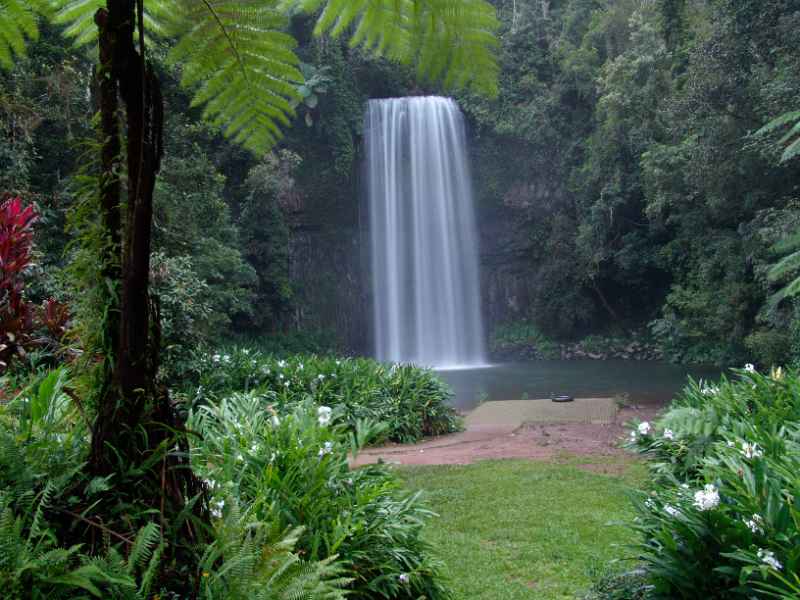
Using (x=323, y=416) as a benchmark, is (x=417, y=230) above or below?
above

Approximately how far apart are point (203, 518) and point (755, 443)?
2.69m

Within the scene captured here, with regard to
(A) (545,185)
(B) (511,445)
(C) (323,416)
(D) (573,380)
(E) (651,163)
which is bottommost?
(D) (573,380)

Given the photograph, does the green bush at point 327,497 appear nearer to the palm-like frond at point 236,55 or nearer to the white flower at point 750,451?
the palm-like frond at point 236,55

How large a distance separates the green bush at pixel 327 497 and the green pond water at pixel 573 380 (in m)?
10.9

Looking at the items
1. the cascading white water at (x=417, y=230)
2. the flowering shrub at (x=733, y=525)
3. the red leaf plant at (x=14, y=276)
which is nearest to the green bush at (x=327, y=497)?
the flowering shrub at (x=733, y=525)

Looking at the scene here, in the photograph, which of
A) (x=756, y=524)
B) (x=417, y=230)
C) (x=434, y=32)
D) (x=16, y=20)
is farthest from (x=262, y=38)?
(x=417, y=230)

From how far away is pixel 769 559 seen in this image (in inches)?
93.6

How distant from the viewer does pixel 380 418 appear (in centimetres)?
971

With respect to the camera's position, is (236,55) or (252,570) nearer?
(252,570)

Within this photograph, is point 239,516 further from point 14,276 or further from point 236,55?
point 14,276

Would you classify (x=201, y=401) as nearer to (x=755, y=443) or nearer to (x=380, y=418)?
(x=380, y=418)

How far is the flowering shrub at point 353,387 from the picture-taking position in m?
9.79

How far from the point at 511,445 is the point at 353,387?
8.70 feet

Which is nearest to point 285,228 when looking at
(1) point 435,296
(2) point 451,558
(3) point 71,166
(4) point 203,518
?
(1) point 435,296
